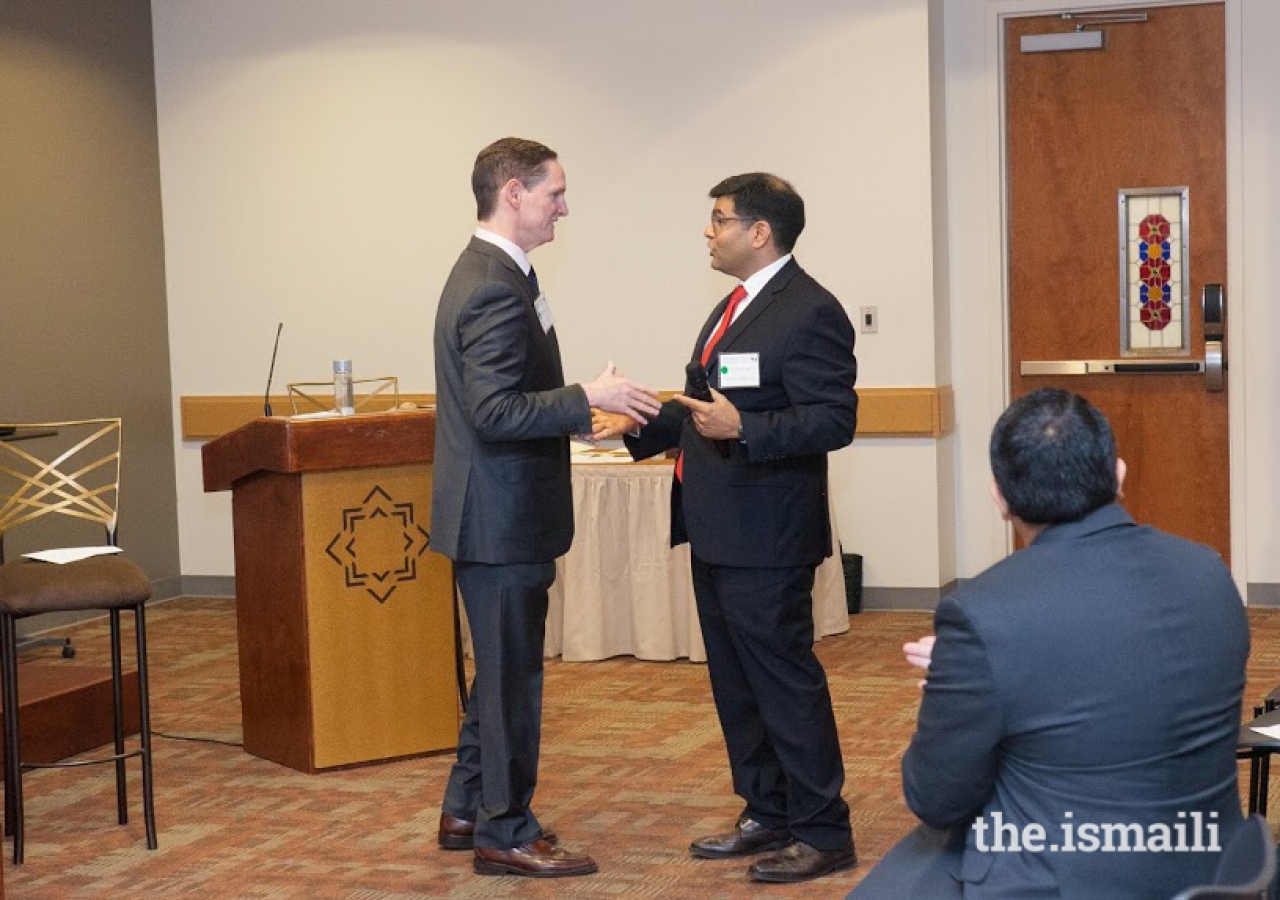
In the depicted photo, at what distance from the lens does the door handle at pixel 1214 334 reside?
728cm

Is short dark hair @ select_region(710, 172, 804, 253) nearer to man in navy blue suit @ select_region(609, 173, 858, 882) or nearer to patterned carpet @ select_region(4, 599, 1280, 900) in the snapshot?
man in navy blue suit @ select_region(609, 173, 858, 882)

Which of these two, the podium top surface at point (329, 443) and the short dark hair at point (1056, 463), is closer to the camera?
the short dark hair at point (1056, 463)

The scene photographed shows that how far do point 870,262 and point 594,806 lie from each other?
142 inches

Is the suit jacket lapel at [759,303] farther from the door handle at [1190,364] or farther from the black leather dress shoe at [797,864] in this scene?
the door handle at [1190,364]

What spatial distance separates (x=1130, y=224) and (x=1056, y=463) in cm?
557

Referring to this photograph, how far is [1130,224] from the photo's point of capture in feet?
24.6

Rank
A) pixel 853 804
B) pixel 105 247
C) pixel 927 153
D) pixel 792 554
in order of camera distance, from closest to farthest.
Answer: pixel 792 554, pixel 853 804, pixel 927 153, pixel 105 247

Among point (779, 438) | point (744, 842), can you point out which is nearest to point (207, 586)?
point (744, 842)

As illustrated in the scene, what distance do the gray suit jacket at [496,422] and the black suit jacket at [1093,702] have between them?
71.2 inches

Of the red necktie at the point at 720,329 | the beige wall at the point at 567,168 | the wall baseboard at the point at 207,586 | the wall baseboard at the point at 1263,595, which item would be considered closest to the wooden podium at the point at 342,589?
the red necktie at the point at 720,329

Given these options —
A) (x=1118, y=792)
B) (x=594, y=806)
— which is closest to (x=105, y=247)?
(x=594, y=806)

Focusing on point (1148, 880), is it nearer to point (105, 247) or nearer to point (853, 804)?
point (853, 804)

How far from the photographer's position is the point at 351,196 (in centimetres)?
830

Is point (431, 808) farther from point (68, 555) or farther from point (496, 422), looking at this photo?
point (496, 422)
